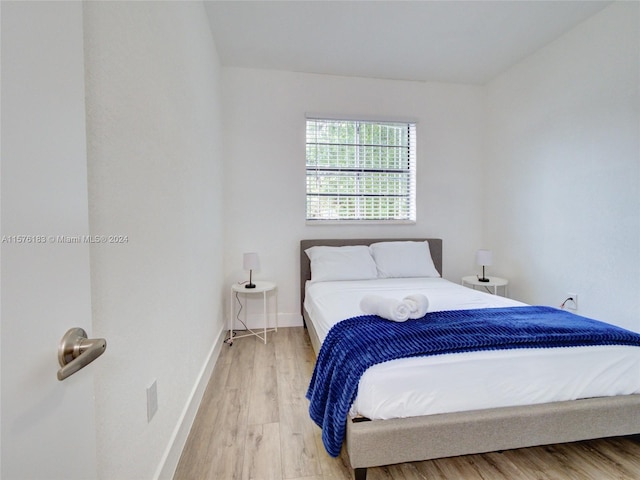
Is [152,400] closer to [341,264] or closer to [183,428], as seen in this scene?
[183,428]

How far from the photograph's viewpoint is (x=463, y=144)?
3.91 metres

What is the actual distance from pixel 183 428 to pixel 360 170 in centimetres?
304

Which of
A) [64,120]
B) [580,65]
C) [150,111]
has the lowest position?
[64,120]

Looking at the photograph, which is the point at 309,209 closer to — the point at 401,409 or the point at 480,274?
the point at 480,274

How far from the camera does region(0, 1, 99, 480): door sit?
0.42 meters

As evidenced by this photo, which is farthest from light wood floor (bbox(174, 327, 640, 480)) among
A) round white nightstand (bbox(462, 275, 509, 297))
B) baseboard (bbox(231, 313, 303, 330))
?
round white nightstand (bbox(462, 275, 509, 297))

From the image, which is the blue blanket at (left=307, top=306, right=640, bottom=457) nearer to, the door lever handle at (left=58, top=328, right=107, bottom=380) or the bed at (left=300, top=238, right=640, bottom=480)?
the bed at (left=300, top=238, right=640, bottom=480)

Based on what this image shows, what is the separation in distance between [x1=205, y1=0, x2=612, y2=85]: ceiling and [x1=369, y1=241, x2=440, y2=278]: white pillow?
77.8 inches

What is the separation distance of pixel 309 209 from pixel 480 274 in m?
2.27

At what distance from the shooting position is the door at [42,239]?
418 millimetres

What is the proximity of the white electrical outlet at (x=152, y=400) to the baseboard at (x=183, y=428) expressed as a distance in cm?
25

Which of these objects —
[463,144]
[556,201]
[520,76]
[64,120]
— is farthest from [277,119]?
[64,120]

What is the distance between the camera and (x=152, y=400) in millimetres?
1267

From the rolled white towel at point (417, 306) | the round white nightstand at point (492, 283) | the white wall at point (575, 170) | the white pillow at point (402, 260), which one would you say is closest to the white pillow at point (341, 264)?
the white pillow at point (402, 260)
